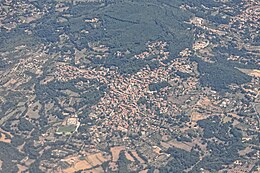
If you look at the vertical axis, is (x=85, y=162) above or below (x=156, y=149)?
below

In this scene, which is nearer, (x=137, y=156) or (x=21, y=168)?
(x=21, y=168)

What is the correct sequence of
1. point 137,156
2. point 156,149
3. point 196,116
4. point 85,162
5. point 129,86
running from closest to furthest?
1. point 85,162
2. point 137,156
3. point 156,149
4. point 196,116
5. point 129,86

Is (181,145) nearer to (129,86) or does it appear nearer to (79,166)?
(79,166)

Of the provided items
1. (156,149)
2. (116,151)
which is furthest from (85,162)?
(156,149)

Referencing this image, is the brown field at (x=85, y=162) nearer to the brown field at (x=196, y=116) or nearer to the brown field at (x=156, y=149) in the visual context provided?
the brown field at (x=156, y=149)

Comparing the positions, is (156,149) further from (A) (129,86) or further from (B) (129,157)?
(A) (129,86)

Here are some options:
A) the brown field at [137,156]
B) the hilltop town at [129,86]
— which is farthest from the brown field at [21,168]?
the brown field at [137,156]

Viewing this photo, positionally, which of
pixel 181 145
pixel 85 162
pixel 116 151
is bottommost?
pixel 85 162

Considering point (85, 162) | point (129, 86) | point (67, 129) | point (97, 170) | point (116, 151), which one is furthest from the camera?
point (129, 86)

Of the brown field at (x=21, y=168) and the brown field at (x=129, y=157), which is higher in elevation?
the brown field at (x=129, y=157)

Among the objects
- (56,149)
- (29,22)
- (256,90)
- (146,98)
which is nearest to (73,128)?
(56,149)

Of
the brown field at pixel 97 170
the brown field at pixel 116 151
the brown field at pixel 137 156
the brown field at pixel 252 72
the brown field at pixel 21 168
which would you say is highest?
the brown field at pixel 252 72
